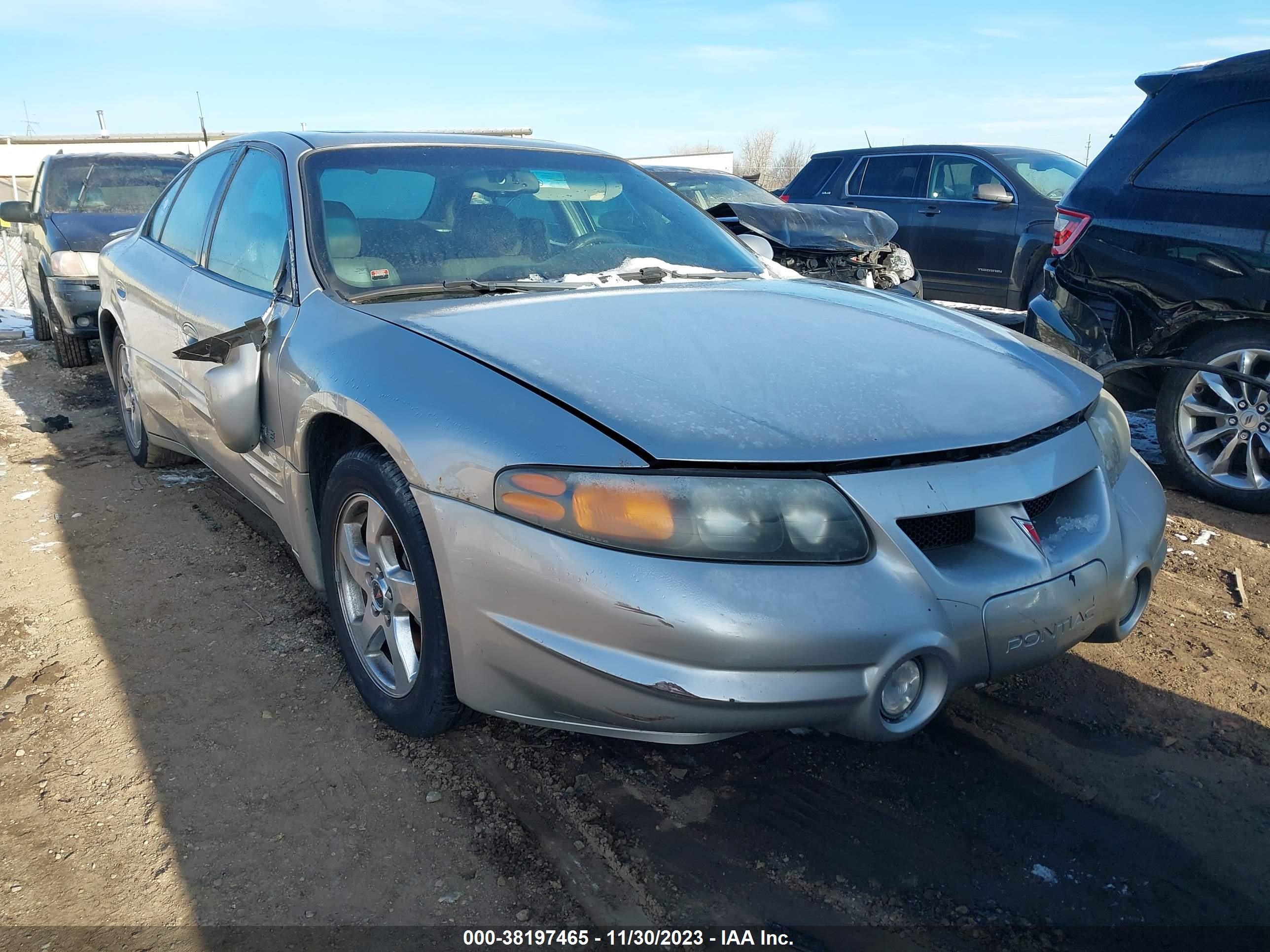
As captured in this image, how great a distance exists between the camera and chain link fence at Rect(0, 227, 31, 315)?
42.7ft

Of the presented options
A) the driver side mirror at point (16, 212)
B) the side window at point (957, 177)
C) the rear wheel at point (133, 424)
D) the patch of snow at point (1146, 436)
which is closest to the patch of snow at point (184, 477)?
the rear wheel at point (133, 424)

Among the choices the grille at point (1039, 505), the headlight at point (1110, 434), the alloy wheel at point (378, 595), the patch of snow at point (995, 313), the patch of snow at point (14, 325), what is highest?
the headlight at point (1110, 434)

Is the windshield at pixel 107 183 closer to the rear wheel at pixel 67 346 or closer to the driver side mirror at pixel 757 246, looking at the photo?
the rear wheel at pixel 67 346

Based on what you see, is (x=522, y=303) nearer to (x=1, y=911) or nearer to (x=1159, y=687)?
(x=1, y=911)

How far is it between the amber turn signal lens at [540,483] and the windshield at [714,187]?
722 centimetres

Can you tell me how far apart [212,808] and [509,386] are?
1.22 m

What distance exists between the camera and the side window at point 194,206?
3.70 meters

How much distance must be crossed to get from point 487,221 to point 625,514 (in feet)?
5.15

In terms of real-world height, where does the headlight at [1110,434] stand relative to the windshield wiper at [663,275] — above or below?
below

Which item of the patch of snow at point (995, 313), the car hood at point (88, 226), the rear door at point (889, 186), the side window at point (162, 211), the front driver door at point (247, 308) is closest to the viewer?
the front driver door at point (247, 308)

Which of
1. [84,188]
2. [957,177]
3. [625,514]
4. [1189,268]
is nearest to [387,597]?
[625,514]

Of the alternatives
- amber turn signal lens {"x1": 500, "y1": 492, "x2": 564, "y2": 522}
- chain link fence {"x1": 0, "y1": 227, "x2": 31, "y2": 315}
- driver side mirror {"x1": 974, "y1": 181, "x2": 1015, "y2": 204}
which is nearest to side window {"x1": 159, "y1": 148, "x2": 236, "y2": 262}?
amber turn signal lens {"x1": 500, "y1": 492, "x2": 564, "y2": 522}

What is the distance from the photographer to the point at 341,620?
8.64ft

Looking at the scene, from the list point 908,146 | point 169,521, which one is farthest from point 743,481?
point 908,146
